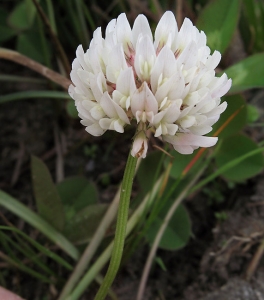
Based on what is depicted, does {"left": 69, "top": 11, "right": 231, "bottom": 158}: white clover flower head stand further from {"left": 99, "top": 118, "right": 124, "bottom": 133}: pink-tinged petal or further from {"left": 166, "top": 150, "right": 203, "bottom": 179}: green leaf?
{"left": 166, "top": 150, "right": 203, "bottom": 179}: green leaf

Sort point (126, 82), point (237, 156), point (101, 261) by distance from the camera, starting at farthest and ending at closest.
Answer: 1. point (237, 156)
2. point (101, 261)
3. point (126, 82)

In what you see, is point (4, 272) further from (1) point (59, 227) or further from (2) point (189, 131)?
(2) point (189, 131)

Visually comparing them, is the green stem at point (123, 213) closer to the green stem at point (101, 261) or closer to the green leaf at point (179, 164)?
the green stem at point (101, 261)

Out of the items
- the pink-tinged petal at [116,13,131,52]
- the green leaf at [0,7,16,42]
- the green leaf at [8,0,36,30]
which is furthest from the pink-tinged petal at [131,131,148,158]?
the green leaf at [0,7,16,42]

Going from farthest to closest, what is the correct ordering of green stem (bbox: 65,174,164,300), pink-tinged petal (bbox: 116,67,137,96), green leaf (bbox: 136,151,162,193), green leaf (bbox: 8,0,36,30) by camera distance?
1. green leaf (bbox: 8,0,36,30)
2. green leaf (bbox: 136,151,162,193)
3. green stem (bbox: 65,174,164,300)
4. pink-tinged petal (bbox: 116,67,137,96)

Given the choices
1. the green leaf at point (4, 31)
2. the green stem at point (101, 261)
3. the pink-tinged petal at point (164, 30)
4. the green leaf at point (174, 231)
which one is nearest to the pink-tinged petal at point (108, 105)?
the pink-tinged petal at point (164, 30)

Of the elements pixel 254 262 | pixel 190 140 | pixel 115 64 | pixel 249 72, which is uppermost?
pixel 115 64

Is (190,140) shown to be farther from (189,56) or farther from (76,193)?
(76,193)

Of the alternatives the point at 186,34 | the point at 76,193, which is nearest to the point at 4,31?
the point at 76,193
